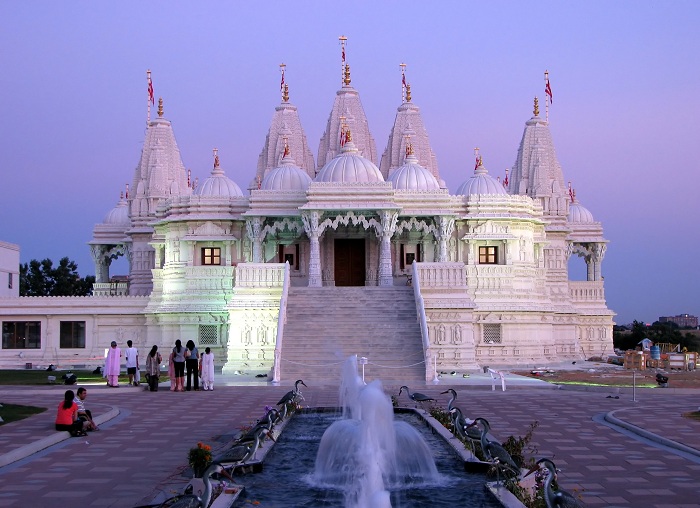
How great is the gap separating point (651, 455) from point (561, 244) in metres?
33.8

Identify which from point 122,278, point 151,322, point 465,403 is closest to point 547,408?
point 465,403

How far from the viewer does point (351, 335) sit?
32.6 metres

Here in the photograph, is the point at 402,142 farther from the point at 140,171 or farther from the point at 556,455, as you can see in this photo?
the point at 556,455

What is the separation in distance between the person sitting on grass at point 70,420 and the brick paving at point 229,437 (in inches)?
9.1

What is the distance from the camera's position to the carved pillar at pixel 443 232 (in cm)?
4038

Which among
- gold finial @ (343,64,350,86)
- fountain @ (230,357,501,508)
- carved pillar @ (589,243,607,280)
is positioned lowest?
fountain @ (230,357,501,508)

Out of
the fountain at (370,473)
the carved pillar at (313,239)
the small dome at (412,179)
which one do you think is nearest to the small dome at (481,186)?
the small dome at (412,179)

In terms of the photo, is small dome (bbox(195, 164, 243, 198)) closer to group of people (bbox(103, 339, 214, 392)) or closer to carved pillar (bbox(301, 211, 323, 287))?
carved pillar (bbox(301, 211, 323, 287))

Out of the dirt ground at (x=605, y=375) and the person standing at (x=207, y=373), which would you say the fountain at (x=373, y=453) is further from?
the dirt ground at (x=605, y=375)

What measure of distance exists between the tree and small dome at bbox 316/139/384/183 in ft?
133

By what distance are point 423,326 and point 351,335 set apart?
241 centimetres

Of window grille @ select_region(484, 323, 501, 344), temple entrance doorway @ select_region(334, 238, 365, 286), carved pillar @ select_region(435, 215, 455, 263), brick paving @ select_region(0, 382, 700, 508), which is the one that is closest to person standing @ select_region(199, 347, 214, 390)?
brick paving @ select_region(0, 382, 700, 508)

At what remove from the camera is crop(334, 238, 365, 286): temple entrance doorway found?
4200cm

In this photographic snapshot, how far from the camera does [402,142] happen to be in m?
49.4
